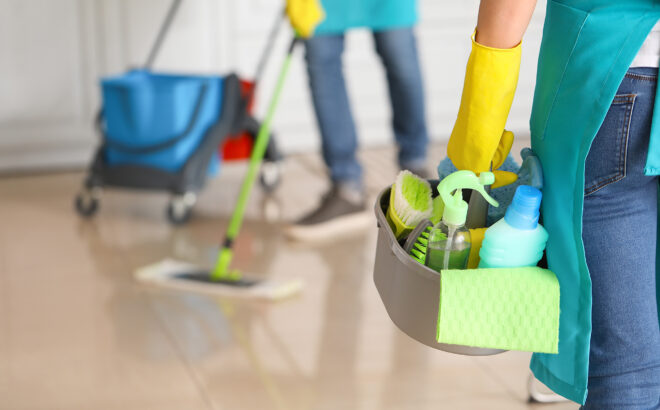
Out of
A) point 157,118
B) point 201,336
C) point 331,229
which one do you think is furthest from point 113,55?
point 201,336

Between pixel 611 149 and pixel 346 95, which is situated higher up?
pixel 611 149

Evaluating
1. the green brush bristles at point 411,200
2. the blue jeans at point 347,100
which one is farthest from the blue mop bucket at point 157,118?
the green brush bristles at point 411,200

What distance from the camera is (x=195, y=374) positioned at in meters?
1.75

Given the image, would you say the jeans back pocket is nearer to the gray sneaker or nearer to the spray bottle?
the spray bottle

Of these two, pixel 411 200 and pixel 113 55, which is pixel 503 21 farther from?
pixel 113 55

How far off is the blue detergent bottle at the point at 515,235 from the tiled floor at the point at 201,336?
77 centimetres

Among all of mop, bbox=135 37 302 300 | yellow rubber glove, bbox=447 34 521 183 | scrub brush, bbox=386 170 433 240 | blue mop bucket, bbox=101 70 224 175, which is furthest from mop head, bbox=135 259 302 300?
yellow rubber glove, bbox=447 34 521 183

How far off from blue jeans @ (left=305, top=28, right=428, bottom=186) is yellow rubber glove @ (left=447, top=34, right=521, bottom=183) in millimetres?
1546

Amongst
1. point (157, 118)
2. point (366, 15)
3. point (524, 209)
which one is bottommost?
point (157, 118)

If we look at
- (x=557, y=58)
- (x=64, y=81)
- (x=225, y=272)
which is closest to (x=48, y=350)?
(x=225, y=272)

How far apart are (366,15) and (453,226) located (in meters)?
1.66

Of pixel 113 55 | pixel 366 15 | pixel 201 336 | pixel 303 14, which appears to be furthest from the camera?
pixel 113 55

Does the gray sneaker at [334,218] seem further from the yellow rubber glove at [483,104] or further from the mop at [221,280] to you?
the yellow rubber glove at [483,104]

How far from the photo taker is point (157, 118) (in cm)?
261
